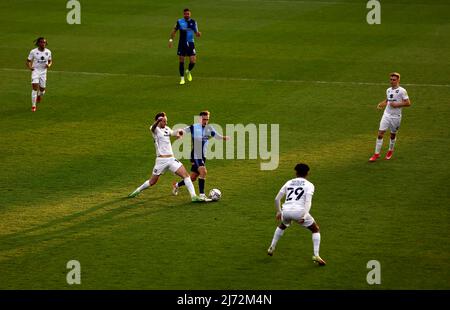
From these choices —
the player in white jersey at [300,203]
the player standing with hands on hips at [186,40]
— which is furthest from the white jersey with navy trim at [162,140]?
the player standing with hands on hips at [186,40]

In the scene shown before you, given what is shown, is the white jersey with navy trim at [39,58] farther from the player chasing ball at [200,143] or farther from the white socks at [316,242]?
the white socks at [316,242]

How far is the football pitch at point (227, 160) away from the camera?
16.1m

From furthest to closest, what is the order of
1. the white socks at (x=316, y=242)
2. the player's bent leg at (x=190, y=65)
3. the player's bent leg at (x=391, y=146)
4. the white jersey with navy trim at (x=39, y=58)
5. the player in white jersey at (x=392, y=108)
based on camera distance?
the player's bent leg at (x=190, y=65) → the white jersey with navy trim at (x=39, y=58) → the player's bent leg at (x=391, y=146) → the player in white jersey at (x=392, y=108) → the white socks at (x=316, y=242)

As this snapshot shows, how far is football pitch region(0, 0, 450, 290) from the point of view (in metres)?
16.1

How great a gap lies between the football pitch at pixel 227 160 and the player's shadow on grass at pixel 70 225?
0.06 m

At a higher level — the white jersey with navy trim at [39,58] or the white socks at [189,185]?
the white jersey with navy trim at [39,58]

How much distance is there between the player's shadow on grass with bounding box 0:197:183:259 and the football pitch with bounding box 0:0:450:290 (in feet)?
0.19

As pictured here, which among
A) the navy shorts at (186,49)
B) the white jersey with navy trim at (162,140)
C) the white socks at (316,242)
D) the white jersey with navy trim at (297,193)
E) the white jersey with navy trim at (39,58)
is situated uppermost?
the navy shorts at (186,49)

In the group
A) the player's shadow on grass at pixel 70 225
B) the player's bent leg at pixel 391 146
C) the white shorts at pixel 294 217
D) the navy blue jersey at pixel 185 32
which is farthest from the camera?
the navy blue jersey at pixel 185 32

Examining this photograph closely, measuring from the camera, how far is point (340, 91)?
2952 cm

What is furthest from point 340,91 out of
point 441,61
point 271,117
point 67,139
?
point 67,139

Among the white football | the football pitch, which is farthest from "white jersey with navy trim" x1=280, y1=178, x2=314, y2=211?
the white football

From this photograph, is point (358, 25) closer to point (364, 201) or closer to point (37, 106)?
point (37, 106)
